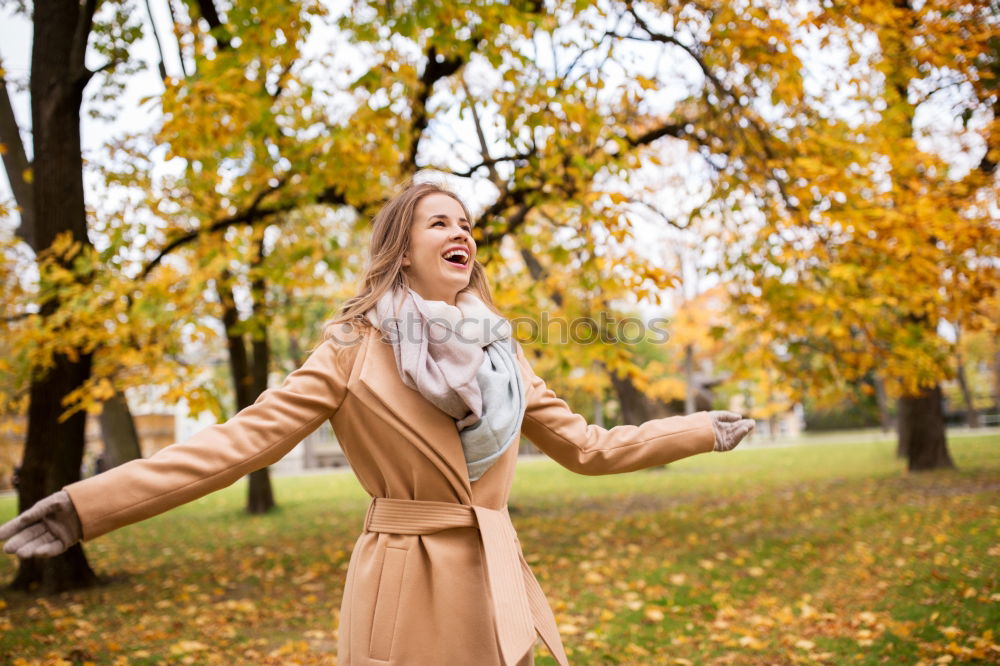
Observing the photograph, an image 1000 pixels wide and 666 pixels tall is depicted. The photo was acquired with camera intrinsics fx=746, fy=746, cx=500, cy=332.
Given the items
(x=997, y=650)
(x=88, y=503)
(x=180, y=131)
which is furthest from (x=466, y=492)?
(x=180, y=131)

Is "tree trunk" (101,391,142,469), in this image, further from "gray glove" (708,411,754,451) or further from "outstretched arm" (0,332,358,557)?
"gray glove" (708,411,754,451)

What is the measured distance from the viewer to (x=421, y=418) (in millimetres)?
2121

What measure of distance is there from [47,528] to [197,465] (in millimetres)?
351

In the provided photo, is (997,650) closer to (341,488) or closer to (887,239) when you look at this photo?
(887,239)

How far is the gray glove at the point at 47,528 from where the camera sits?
1686mm

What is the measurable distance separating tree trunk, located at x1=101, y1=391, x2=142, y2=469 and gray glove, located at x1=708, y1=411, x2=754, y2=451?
970cm

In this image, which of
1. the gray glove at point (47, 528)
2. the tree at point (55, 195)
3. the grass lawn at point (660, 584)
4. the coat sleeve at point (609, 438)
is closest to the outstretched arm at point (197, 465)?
the gray glove at point (47, 528)

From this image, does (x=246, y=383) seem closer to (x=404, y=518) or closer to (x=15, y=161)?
(x=15, y=161)

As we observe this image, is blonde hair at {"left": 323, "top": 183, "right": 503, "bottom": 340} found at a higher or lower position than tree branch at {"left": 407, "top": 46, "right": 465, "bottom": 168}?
lower

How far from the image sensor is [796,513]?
32.3 feet

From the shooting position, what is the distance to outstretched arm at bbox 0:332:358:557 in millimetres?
1751

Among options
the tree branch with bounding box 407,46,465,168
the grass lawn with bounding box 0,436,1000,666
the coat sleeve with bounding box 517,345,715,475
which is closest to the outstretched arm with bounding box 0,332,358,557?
the coat sleeve with bounding box 517,345,715,475

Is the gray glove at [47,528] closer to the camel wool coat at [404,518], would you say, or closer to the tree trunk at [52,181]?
the camel wool coat at [404,518]

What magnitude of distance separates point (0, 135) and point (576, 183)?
21.2 feet
